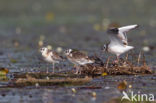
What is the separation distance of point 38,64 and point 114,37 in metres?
2.90

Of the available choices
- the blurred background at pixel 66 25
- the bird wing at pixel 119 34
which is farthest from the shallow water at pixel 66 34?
the bird wing at pixel 119 34

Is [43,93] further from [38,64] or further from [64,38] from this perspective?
[64,38]

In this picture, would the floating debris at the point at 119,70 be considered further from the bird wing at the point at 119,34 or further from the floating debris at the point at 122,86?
the floating debris at the point at 122,86

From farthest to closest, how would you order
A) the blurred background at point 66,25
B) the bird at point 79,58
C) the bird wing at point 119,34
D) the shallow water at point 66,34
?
the blurred background at point 66,25 < the bird wing at point 119,34 < the bird at point 79,58 < the shallow water at point 66,34

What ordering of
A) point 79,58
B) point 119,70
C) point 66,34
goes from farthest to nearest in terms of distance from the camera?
point 66,34 < point 79,58 < point 119,70

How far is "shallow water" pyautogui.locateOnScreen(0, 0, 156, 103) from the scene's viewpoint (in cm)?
1075

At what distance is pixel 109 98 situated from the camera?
10133mm

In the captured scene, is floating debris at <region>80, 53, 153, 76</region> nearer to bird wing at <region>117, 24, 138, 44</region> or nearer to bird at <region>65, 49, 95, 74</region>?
bird at <region>65, 49, 95, 74</region>

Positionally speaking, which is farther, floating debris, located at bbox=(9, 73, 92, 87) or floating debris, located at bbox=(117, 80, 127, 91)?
floating debris, located at bbox=(9, 73, 92, 87)

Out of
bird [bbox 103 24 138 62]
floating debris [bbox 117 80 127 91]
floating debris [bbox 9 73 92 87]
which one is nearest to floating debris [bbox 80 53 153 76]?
bird [bbox 103 24 138 62]

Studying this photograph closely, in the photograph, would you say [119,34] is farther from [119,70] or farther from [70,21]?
[70,21]

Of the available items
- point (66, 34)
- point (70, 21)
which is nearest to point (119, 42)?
point (66, 34)

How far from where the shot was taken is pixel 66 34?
23.4 m

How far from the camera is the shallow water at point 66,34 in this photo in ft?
35.3
